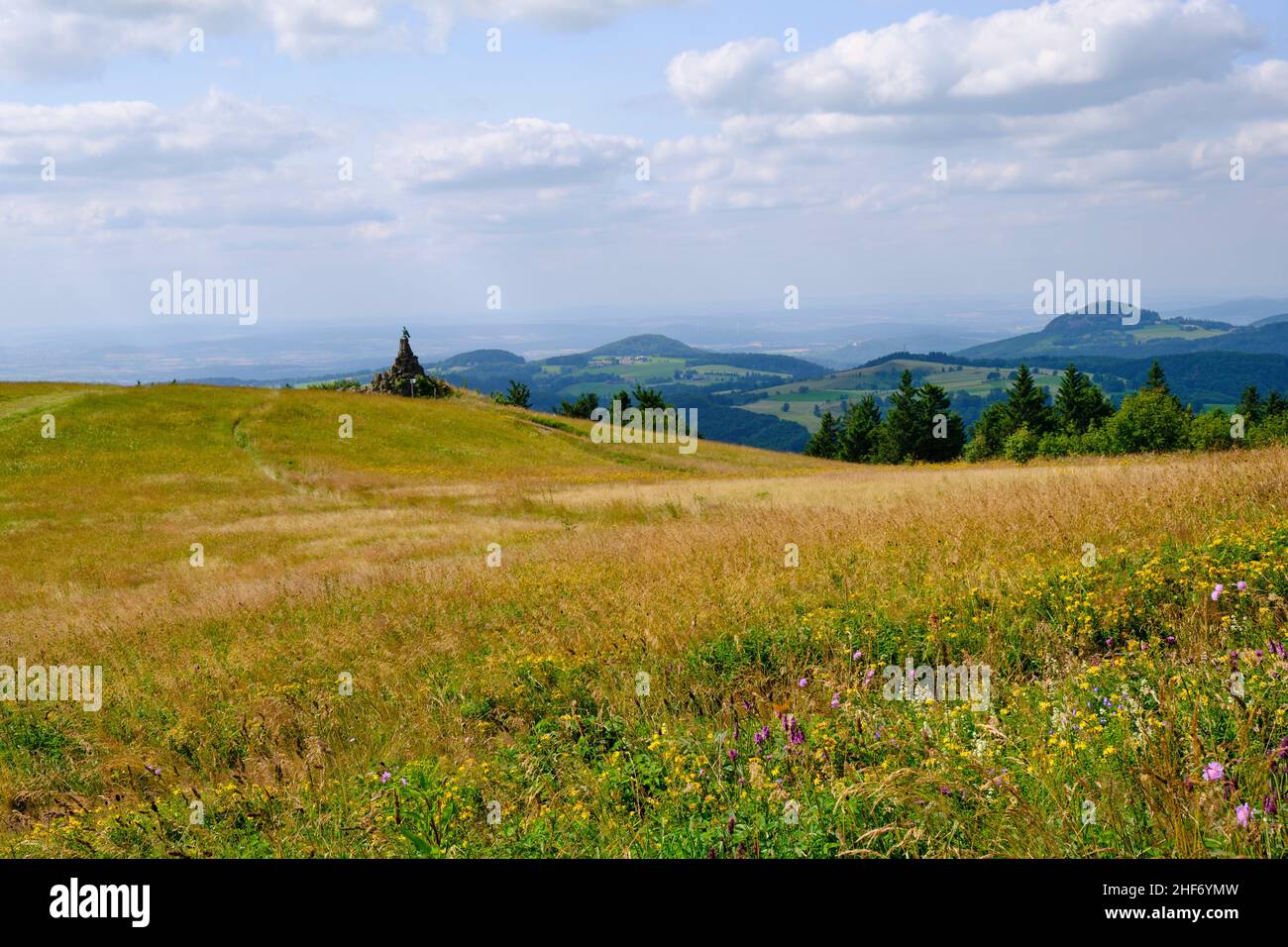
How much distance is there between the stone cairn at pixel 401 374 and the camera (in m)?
88.8

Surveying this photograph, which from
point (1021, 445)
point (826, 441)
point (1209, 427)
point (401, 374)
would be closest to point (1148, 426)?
point (1209, 427)

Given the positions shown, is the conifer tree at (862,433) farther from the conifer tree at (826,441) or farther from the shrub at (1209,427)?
the shrub at (1209,427)

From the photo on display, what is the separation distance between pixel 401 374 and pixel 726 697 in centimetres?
9178

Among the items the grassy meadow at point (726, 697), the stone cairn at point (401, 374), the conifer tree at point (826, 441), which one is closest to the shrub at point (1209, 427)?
the conifer tree at point (826, 441)

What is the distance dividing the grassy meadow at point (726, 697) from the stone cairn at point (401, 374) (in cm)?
7773

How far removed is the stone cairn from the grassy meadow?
3060 inches

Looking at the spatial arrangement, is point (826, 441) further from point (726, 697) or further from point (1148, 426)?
point (726, 697)

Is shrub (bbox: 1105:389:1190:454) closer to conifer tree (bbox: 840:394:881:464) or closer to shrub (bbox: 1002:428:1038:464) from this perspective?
shrub (bbox: 1002:428:1038:464)

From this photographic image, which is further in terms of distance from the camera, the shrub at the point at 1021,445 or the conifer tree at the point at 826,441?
the conifer tree at the point at 826,441

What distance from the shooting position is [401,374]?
3602 inches
